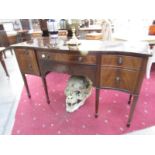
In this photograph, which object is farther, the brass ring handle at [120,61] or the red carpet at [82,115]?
the red carpet at [82,115]

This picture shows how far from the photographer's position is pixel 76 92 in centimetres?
181

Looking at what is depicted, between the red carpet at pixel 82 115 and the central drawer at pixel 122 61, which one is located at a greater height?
the central drawer at pixel 122 61

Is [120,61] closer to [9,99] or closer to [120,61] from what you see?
[120,61]

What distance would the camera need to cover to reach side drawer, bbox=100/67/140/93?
134 centimetres

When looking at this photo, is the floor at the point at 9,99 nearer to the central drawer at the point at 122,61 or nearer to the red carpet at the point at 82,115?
the red carpet at the point at 82,115

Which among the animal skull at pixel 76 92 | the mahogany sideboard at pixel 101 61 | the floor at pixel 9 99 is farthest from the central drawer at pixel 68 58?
the floor at pixel 9 99

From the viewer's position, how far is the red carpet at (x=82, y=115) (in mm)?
1599

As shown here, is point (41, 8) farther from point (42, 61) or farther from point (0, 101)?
point (0, 101)

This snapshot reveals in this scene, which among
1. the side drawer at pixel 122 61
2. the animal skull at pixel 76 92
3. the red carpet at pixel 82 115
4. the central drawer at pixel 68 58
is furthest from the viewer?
the animal skull at pixel 76 92

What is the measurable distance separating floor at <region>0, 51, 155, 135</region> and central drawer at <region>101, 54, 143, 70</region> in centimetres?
73

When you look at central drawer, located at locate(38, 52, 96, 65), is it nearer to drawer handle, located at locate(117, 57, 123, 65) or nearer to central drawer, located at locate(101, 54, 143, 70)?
central drawer, located at locate(101, 54, 143, 70)

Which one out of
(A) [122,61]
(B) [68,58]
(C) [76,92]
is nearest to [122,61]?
(A) [122,61]

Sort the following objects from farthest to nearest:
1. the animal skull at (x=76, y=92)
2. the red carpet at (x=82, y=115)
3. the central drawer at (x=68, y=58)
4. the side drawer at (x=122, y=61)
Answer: the animal skull at (x=76, y=92), the red carpet at (x=82, y=115), the central drawer at (x=68, y=58), the side drawer at (x=122, y=61)

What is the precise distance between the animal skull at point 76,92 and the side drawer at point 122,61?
1.75 ft
